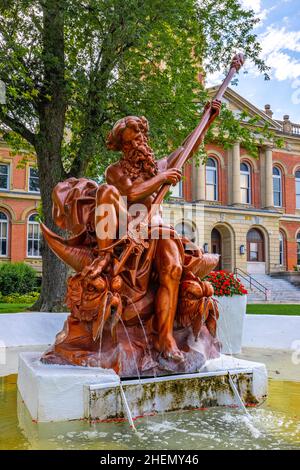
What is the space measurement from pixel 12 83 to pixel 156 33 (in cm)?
379

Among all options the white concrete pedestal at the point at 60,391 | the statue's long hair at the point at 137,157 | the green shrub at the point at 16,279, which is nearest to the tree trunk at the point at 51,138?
the statue's long hair at the point at 137,157

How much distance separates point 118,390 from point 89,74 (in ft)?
32.2

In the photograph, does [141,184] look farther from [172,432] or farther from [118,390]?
[172,432]

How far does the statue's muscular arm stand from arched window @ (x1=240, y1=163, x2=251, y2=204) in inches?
1290

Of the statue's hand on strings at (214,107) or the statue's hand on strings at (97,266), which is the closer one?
the statue's hand on strings at (97,266)

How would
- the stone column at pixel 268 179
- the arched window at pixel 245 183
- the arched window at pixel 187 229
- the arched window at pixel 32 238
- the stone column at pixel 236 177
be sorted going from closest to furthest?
the arched window at pixel 187 229 → the arched window at pixel 32 238 → the stone column at pixel 236 177 → the stone column at pixel 268 179 → the arched window at pixel 245 183

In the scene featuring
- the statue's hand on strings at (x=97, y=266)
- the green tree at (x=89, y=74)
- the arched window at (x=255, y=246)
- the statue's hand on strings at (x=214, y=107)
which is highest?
the green tree at (x=89, y=74)

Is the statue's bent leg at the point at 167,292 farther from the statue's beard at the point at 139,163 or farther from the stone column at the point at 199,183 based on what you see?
the stone column at the point at 199,183

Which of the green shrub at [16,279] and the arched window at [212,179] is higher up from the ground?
the arched window at [212,179]

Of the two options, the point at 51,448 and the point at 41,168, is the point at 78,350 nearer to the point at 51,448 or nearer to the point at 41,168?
the point at 51,448

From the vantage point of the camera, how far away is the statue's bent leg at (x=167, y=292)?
3.50 m

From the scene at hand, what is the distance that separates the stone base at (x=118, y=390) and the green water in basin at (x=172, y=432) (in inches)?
2.8

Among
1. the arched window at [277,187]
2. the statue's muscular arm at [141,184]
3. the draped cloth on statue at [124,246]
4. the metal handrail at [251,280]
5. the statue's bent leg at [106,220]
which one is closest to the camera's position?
the statue's bent leg at [106,220]

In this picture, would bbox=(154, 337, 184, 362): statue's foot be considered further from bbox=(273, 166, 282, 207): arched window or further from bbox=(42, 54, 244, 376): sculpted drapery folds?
bbox=(273, 166, 282, 207): arched window
